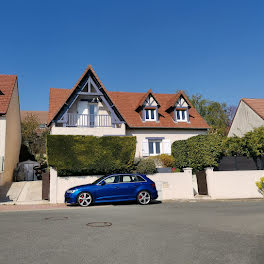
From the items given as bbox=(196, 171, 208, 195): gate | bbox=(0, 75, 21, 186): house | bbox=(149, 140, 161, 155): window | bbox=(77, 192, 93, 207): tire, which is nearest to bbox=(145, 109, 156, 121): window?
bbox=(149, 140, 161, 155): window

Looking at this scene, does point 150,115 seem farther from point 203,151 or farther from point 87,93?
point 203,151

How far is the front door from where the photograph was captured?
2075 cm

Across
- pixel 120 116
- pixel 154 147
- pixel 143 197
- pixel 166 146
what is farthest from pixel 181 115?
pixel 143 197

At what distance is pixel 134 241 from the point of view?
5.67m

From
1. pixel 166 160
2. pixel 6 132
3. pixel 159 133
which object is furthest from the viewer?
pixel 159 133

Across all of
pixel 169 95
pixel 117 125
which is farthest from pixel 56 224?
pixel 169 95

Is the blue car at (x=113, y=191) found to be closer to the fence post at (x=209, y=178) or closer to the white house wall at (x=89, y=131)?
the fence post at (x=209, y=178)

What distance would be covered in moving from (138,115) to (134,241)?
18452 mm

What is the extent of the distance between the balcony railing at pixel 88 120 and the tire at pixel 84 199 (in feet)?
28.2

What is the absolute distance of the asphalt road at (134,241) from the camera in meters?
4.50

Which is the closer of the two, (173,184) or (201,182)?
(173,184)

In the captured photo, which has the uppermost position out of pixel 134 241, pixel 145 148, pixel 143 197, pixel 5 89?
pixel 5 89

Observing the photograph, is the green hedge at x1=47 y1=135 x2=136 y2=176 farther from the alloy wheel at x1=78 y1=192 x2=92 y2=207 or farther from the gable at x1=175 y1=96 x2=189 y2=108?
the gable at x1=175 y1=96 x2=189 y2=108

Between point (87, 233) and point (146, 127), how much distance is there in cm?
1627
